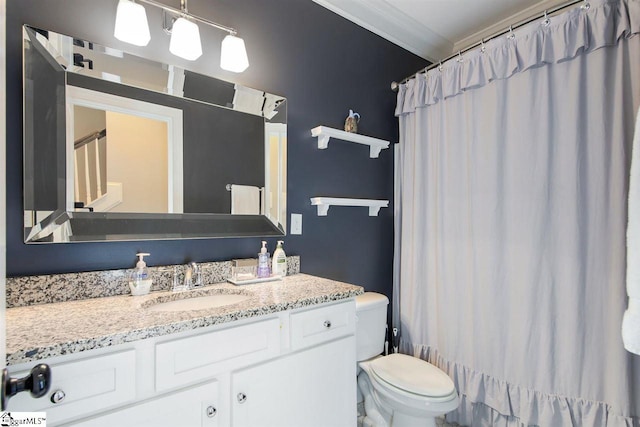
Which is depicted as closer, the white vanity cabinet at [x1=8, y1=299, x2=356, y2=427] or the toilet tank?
the white vanity cabinet at [x1=8, y1=299, x2=356, y2=427]

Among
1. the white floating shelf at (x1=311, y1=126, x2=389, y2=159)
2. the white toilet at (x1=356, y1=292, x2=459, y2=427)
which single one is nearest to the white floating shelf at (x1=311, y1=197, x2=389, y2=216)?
the white floating shelf at (x1=311, y1=126, x2=389, y2=159)

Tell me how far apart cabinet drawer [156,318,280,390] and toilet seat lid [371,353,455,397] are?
0.76 metres

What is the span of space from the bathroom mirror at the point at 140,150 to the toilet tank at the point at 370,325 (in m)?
0.65

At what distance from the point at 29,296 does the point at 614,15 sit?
256 centimetres

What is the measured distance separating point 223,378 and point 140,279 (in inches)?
21.2

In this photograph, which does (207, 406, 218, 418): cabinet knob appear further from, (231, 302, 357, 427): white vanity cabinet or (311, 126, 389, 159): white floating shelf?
(311, 126, 389, 159): white floating shelf

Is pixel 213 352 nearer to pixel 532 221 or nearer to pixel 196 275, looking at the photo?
pixel 196 275

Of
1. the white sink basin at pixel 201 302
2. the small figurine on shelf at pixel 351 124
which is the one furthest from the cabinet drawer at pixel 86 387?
the small figurine on shelf at pixel 351 124

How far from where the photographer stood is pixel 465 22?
2.16 metres

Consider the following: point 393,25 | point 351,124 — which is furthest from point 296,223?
point 393,25

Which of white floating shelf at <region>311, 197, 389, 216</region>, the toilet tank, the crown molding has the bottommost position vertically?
the toilet tank

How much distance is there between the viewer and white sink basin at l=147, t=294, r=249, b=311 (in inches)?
50.1

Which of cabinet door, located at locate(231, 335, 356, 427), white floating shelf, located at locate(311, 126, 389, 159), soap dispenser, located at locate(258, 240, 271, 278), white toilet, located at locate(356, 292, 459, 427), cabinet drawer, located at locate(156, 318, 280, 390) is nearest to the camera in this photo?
cabinet drawer, located at locate(156, 318, 280, 390)

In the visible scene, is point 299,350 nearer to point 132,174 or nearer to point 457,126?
point 132,174
